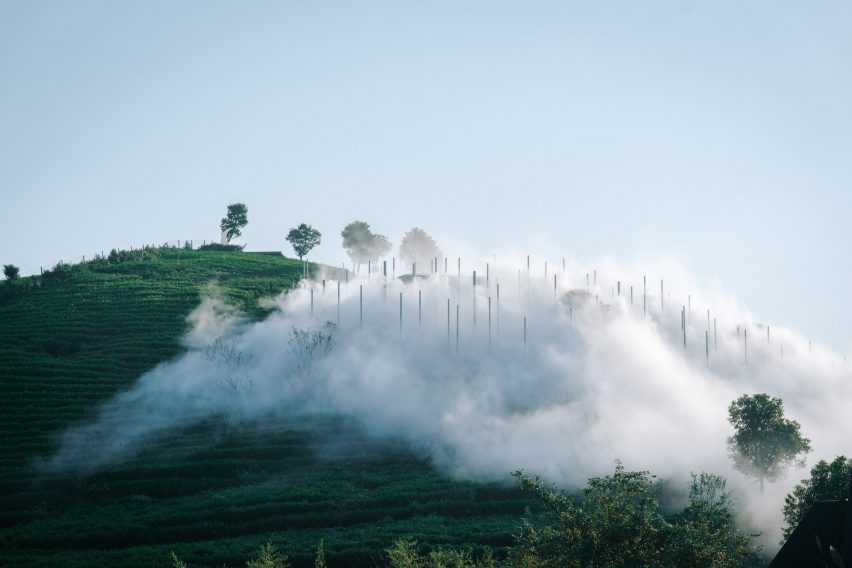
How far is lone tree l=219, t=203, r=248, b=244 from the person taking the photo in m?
176

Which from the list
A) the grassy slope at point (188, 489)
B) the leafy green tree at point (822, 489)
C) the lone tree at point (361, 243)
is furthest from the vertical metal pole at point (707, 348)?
the lone tree at point (361, 243)

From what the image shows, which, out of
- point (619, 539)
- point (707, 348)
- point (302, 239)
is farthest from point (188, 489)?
point (302, 239)

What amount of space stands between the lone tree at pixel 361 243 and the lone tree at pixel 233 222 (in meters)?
21.8

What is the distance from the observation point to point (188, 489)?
69688mm

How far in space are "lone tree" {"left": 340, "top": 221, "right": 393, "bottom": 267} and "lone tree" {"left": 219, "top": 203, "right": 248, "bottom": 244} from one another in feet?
71.6

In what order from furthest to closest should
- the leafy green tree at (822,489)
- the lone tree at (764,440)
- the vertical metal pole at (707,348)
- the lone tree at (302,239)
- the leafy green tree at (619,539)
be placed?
the lone tree at (302,239) → the vertical metal pole at (707,348) → the lone tree at (764,440) → the leafy green tree at (822,489) → the leafy green tree at (619,539)

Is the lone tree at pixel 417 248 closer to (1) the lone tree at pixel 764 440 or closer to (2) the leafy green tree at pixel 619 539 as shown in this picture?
(1) the lone tree at pixel 764 440

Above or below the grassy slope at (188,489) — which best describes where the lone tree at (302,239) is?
above

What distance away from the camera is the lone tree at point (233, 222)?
17626 centimetres

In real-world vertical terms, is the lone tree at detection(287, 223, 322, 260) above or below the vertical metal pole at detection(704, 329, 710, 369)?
above

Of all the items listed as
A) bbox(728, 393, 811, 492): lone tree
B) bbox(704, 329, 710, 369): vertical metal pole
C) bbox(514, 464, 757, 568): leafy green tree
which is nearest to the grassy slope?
bbox(728, 393, 811, 492): lone tree

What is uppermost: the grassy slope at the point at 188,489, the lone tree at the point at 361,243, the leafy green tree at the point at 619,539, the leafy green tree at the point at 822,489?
the lone tree at the point at 361,243

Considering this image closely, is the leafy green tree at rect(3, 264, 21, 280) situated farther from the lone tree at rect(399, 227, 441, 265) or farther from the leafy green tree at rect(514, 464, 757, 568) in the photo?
the leafy green tree at rect(514, 464, 757, 568)

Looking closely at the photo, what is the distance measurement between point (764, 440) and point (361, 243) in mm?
114907
